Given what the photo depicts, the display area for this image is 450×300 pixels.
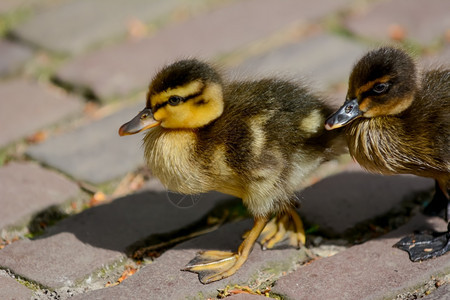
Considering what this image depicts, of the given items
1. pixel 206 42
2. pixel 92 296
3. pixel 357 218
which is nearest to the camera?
pixel 92 296

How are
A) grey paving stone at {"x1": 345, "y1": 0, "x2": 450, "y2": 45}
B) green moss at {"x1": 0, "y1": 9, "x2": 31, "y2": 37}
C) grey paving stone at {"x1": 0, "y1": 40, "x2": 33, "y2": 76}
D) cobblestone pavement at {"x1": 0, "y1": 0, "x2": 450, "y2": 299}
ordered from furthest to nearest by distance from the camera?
1. green moss at {"x1": 0, "y1": 9, "x2": 31, "y2": 37}
2. grey paving stone at {"x1": 345, "y1": 0, "x2": 450, "y2": 45}
3. grey paving stone at {"x1": 0, "y1": 40, "x2": 33, "y2": 76}
4. cobblestone pavement at {"x1": 0, "y1": 0, "x2": 450, "y2": 299}

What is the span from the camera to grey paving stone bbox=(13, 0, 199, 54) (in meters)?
5.03

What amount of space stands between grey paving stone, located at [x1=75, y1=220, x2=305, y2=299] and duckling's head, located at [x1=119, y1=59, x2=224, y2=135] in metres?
0.56

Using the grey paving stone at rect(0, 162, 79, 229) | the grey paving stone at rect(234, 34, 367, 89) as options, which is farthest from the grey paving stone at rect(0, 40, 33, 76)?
the grey paving stone at rect(234, 34, 367, 89)

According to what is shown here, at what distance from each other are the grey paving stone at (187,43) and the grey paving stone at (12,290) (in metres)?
1.72

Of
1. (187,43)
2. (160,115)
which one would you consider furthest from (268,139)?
(187,43)

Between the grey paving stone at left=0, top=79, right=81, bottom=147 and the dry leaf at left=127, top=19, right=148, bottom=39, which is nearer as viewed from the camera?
the grey paving stone at left=0, top=79, right=81, bottom=147

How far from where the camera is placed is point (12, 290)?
2977 millimetres

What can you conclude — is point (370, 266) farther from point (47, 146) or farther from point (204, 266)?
point (47, 146)

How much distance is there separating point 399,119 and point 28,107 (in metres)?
2.33

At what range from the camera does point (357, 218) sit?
11.4 feet

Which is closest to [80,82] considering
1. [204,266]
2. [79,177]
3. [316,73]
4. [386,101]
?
[79,177]

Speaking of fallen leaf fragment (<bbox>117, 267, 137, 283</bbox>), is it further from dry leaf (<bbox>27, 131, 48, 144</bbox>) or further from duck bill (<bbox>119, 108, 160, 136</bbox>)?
dry leaf (<bbox>27, 131, 48, 144</bbox>)

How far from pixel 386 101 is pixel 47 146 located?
1.96 meters
